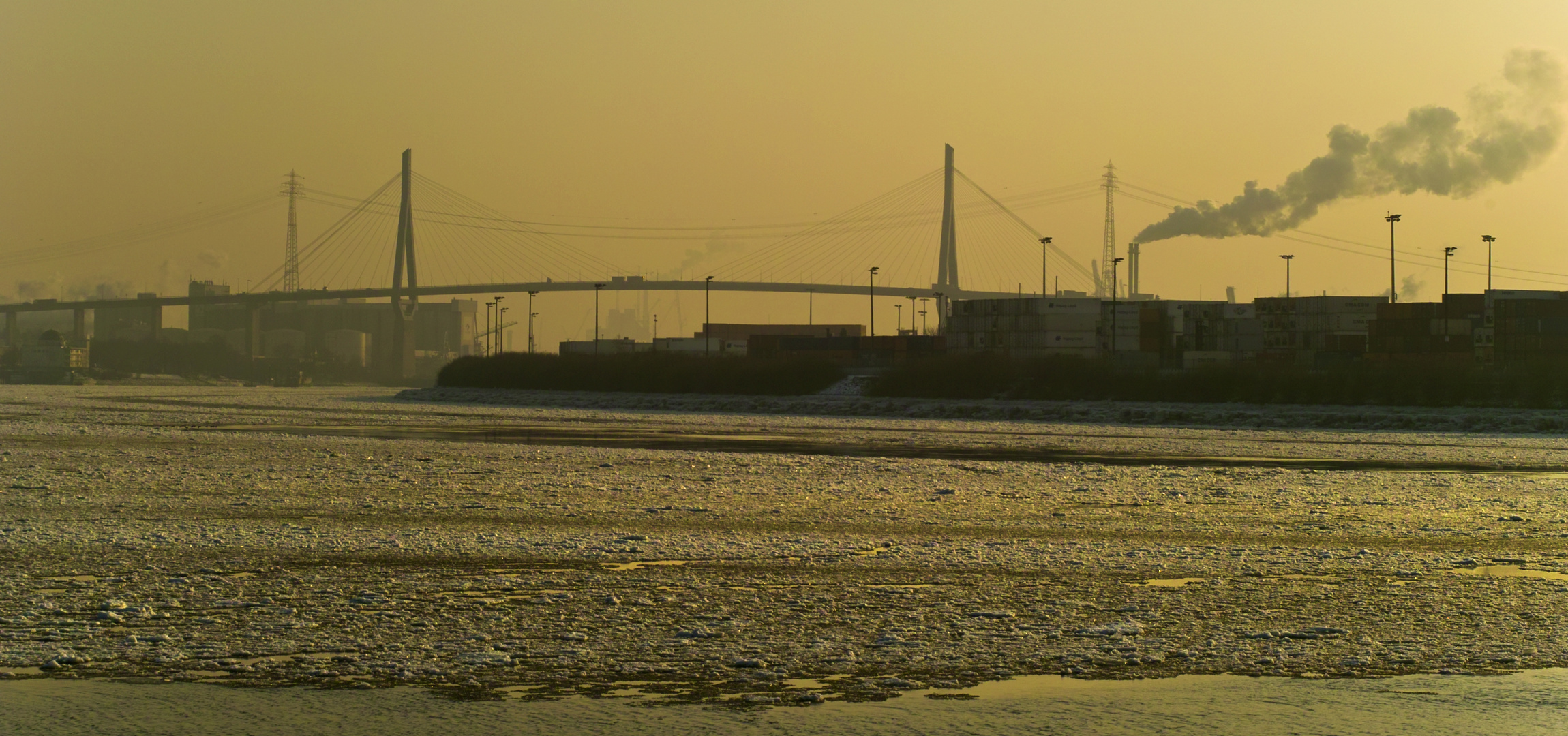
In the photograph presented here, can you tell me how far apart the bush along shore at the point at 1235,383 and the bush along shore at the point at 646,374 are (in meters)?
4.96

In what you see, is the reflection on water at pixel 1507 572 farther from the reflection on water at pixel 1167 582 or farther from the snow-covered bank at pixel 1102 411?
the snow-covered bank at pixel 1102 411

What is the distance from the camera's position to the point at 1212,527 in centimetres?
1441

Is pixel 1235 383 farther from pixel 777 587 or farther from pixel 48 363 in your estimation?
pixel 48 363

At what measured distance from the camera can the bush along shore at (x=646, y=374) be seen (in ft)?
226

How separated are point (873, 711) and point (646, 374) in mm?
68956

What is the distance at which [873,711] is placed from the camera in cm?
700

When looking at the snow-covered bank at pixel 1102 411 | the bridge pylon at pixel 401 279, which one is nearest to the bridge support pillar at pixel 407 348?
the bridge pylon at pixel 401 279

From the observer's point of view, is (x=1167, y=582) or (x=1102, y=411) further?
(x=1102, y=411)

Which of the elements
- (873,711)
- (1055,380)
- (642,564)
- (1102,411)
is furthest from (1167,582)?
(1055,380)

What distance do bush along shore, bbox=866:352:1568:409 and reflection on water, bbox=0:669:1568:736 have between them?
45.8m

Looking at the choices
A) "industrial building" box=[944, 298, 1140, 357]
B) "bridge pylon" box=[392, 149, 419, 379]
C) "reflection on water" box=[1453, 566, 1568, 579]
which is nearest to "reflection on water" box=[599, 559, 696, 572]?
"reflection on water" box=[1453, 566, 1568, 579]

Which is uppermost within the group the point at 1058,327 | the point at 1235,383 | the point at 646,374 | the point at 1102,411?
the point at 1058,327

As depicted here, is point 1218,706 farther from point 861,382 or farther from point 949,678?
point 861,382

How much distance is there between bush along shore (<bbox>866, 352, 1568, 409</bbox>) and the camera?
48.8 metres
